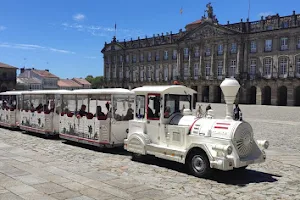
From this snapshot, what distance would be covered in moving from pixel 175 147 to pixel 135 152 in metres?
1.47

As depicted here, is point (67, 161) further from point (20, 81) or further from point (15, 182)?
point (20, 81)

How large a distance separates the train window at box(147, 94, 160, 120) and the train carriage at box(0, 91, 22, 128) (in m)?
11.0

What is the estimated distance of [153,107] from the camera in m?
9.21

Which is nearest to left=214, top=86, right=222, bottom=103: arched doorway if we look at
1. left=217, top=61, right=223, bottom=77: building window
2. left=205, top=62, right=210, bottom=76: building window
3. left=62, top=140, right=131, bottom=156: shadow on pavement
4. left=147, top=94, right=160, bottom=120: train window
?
left=217, top=61, right=223, bottom=77: building window

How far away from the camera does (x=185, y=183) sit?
7.28 m

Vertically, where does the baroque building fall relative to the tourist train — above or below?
above

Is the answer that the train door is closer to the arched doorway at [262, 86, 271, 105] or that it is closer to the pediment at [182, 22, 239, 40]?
the arched doorway at [262, 86, 271, 105]

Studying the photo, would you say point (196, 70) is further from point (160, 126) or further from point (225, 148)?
point (225, 148)

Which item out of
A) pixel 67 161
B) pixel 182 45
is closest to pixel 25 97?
pixel 67 161

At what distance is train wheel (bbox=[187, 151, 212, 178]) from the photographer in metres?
7.54

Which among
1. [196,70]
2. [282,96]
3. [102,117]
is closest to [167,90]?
[102,117]

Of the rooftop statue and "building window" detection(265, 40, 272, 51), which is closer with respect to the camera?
"building window" detection(265, 40, 272, 51)

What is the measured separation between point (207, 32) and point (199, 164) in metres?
55.9

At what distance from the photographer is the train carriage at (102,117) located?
11.3 metres
